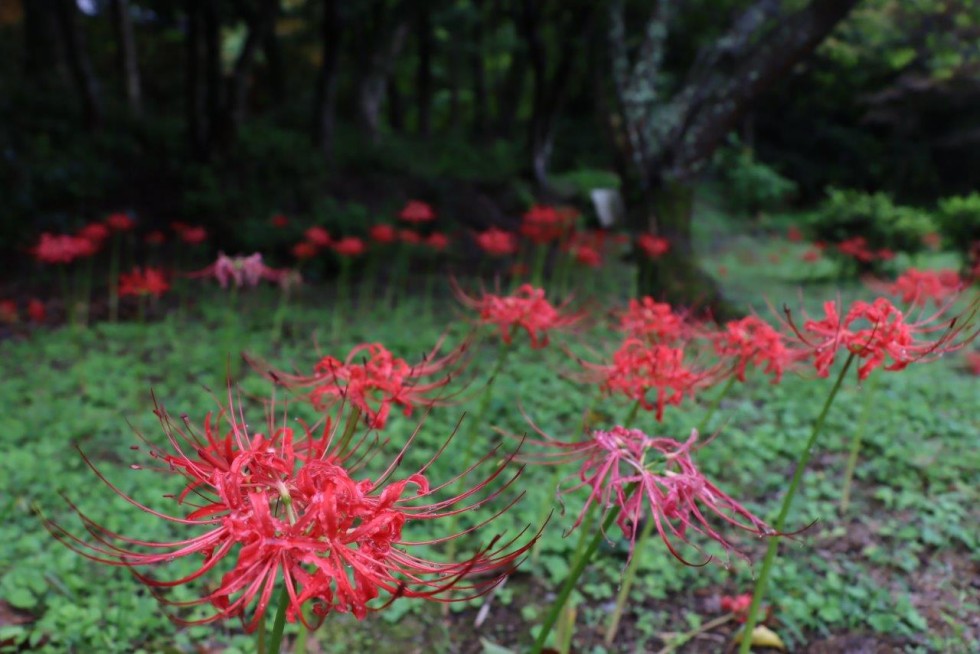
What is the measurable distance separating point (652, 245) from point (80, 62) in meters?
7.94

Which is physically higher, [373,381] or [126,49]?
[126,49]

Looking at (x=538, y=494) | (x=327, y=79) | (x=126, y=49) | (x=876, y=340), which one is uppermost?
(x=126, y=49)

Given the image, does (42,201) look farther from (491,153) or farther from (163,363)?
(491,153)

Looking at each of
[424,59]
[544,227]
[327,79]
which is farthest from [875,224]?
[424,59]

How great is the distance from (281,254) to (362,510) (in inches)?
311

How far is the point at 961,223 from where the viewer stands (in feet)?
30.0

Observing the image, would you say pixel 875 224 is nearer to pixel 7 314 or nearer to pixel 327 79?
pixel 327 79

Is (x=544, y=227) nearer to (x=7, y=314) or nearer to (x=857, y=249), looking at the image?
(x=7, y=314)

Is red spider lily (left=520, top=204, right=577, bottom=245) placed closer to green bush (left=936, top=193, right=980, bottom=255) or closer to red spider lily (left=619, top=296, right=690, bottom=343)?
red spider lily (left=619, top=296, right=690, bottom=343)

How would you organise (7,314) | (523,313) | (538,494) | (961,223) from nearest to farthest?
(523,313) → (538,494) → (7,314) → (961,223)

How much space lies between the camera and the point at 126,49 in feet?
38.5

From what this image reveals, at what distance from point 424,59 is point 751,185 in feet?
29.1

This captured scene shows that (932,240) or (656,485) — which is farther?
(932,240)

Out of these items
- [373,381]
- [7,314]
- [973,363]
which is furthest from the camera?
[7,314]
